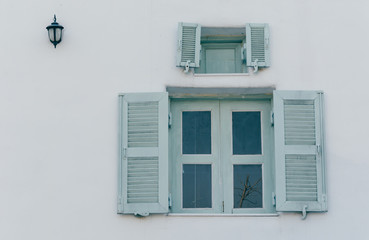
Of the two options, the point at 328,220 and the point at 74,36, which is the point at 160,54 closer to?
the point at 74,36

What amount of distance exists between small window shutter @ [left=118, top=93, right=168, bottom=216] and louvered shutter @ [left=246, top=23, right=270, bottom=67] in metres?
0.91

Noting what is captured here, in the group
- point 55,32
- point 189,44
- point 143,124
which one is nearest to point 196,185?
Answer: point 143,124

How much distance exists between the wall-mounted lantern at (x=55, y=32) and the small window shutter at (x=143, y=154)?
33.3 inches

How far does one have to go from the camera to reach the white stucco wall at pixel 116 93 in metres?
7.97

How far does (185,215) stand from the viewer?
313 inches

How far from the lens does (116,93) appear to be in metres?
8.18

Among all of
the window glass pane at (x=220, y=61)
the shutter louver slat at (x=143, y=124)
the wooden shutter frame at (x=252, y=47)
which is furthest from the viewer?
the window glass pane at (x=220, y=61)

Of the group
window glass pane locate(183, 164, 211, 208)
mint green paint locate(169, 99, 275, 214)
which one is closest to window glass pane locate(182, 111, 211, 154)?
mint green paint locate(169, 99, 275, 214)

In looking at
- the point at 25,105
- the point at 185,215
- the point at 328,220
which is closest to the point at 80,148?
the point at 25,105

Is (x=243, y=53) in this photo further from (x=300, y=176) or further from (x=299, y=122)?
(x=300, y=176)

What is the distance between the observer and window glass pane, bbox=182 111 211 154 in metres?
8.32

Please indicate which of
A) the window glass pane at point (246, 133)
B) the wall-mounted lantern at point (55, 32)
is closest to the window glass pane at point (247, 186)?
the window glass pane at point (246, 133)

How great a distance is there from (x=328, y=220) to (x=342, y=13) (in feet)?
→ 6.56

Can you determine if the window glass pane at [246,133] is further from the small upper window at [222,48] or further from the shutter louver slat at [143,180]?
the shutter louver slat at [143,180]
